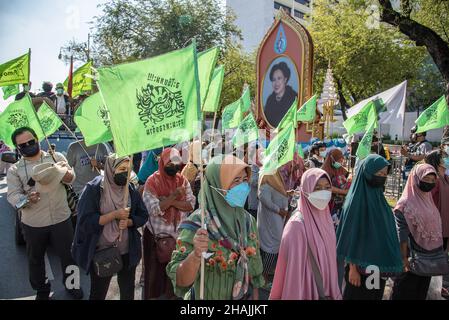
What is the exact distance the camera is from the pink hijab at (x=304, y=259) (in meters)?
2.50

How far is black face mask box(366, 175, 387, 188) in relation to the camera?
3146 mm

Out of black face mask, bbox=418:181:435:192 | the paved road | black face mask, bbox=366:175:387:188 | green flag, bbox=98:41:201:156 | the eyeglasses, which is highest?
green flag, bbox=98:41:201:156

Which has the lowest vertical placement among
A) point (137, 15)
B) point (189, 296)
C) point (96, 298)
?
point (96, 298)

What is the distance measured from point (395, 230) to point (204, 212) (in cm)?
173

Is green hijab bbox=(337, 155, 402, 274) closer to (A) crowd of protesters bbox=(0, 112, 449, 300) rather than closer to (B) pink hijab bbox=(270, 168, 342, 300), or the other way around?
(A) crowd of protesters bbox=(0, 112, 449, 300)

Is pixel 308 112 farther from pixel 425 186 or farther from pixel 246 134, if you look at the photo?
pixel 425 186

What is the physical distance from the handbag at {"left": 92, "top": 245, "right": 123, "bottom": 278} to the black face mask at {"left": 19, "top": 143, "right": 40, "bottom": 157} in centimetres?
141

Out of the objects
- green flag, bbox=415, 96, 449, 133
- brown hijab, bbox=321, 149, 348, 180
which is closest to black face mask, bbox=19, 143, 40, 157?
brown hijab, bbox=321, 149, 348, 180

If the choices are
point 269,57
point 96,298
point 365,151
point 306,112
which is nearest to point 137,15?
point 269,57

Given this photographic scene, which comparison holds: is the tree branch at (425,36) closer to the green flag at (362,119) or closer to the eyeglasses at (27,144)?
the green flag at (362,119)

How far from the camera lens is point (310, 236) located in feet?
8.61

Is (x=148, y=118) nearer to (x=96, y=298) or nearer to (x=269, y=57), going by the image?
(x=96, y=298)

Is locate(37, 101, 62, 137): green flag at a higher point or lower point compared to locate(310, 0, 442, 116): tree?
lower

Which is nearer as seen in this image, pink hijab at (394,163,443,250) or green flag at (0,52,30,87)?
pink hijab at (394,163,443,250)
